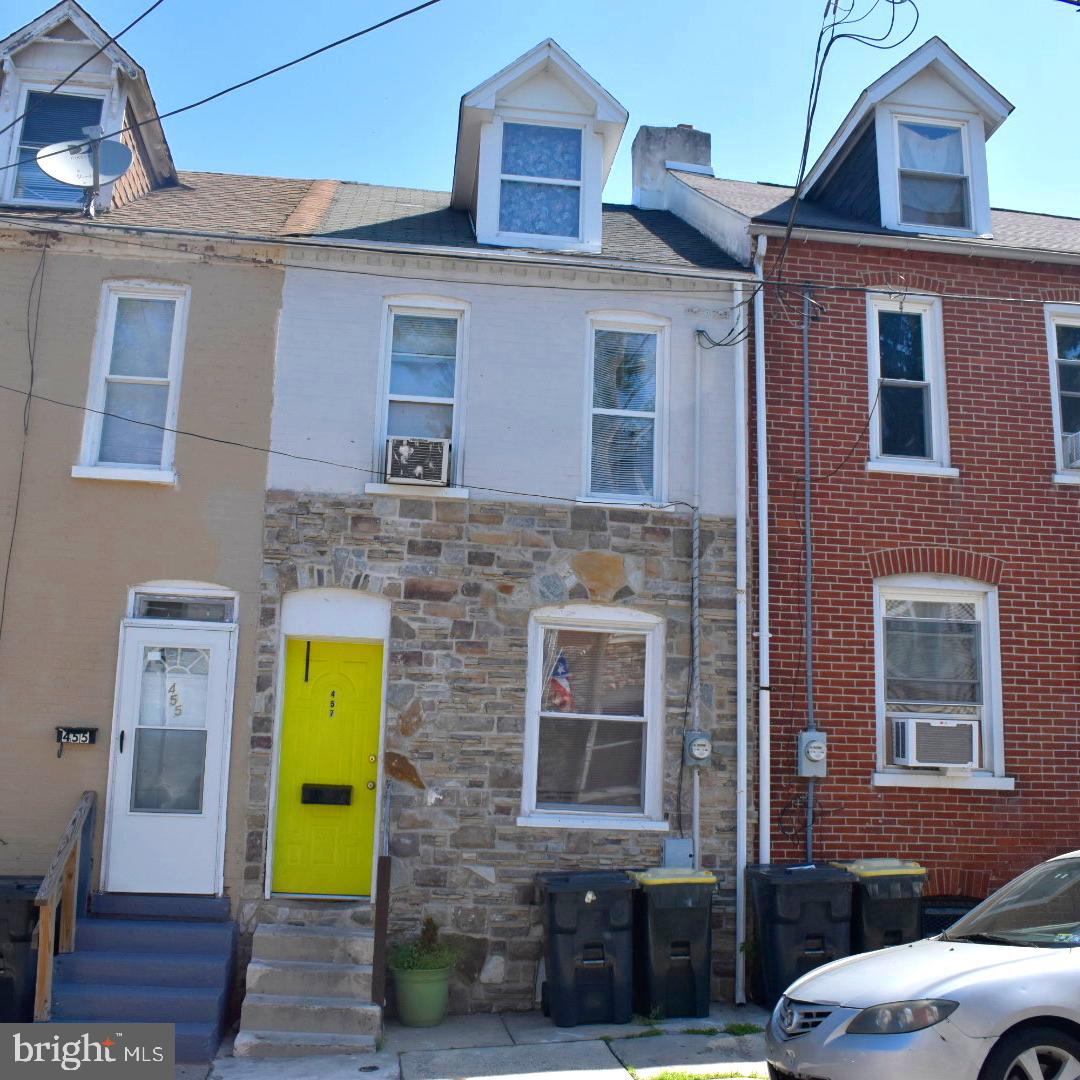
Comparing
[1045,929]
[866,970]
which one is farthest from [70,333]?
[1045,929]

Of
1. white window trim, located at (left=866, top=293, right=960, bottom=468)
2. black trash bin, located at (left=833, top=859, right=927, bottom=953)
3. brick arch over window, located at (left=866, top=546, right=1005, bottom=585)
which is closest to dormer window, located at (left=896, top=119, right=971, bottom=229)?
white window trim, located at (left=866, top=293, right=960, bottom=468)

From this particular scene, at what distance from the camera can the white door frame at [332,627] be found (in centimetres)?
918

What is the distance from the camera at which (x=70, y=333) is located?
9.59 metres

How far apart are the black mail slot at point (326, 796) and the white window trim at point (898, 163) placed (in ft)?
24.2

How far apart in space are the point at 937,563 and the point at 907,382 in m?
1.74

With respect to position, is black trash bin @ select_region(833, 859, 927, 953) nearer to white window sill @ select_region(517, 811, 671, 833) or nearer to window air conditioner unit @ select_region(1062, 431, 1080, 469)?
white window sill @ select_region(517, 811, 671, 833)

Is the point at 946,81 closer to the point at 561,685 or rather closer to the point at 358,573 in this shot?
the point at 561,685

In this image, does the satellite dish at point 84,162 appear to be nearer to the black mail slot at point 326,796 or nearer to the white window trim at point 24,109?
the white window trim at point 24,109

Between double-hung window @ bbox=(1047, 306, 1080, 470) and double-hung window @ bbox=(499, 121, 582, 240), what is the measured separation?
15.3ft

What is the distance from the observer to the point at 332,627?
368 inches

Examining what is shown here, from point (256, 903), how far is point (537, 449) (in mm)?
4380

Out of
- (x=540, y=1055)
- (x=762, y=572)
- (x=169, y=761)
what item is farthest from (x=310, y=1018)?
(x=762, y=572)

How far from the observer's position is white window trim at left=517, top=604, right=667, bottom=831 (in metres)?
9.27

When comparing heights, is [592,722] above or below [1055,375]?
below
